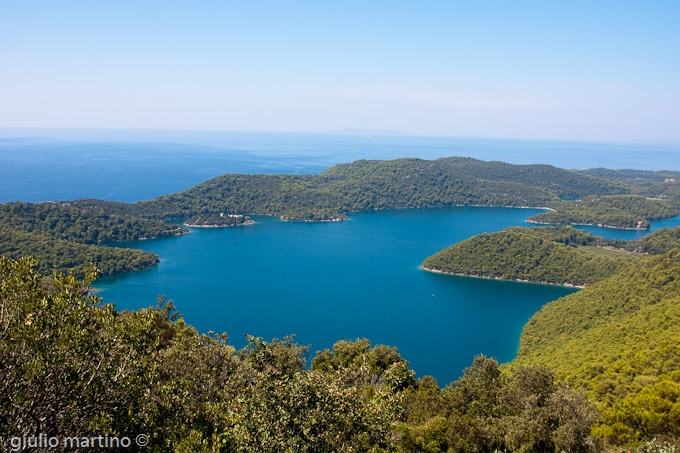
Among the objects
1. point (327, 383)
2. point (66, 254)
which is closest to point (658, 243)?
point (327, 383)

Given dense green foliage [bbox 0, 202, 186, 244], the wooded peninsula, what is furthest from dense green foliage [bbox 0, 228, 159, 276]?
dense green foliage [bbox 0, 202, 186, 244]

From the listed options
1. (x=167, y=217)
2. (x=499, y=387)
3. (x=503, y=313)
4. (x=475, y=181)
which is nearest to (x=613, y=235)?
(x=475, y=181)

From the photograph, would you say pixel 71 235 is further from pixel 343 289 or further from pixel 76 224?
pixel 343 289

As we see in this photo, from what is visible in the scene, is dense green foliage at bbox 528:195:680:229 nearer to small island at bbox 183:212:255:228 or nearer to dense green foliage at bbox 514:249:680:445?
dense green foliage at bbox 514:249:680:445

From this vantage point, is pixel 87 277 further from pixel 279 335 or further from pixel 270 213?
pixel 270 213


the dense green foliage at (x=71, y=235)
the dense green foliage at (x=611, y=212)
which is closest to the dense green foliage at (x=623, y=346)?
the dense green foliage at (x=71, y=235)

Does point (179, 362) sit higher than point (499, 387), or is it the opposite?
point (179, 362)

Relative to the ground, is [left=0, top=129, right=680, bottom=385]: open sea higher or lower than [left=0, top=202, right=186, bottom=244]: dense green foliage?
lower
